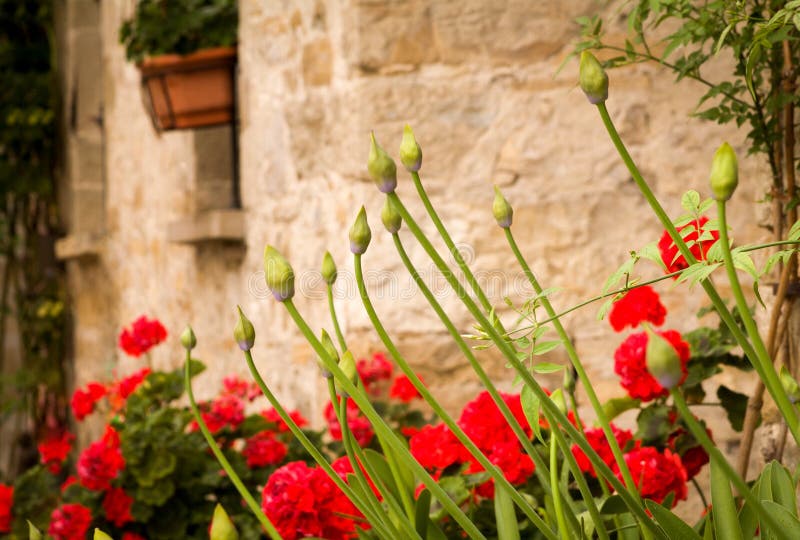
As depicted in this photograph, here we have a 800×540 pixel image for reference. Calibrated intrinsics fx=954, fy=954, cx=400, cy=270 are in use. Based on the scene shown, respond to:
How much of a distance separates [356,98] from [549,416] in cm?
156

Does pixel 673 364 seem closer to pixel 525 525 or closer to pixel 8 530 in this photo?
pixel 525 525

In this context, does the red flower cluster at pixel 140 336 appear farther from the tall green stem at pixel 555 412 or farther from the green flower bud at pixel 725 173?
the green flower bud at pixel 725 173

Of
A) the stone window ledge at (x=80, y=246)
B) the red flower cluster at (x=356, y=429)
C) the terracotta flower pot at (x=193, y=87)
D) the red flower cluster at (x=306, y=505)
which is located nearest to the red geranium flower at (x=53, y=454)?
the red flower cluster at (x=356, y=429)

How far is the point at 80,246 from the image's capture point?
4.75 metres

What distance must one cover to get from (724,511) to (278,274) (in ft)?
1.68

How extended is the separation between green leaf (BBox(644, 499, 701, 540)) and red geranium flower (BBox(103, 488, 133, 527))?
1319mm

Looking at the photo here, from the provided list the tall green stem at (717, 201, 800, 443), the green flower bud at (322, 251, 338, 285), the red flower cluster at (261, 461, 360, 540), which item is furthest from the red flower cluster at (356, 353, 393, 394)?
the tall green stem at (717, 201, 800, 443)

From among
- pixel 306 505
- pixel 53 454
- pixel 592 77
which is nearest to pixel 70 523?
pixel 53 454

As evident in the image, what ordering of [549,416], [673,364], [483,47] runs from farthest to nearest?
1. [483,47]
2. [549,416]
3. [673,364]

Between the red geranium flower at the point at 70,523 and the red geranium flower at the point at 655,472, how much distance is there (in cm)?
106

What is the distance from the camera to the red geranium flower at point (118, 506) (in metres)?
1.94

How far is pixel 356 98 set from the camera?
93.0 inches

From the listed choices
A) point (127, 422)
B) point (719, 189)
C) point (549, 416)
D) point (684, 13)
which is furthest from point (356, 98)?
point (719, 189)

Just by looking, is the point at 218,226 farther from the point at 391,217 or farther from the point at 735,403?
the point at 391,217
